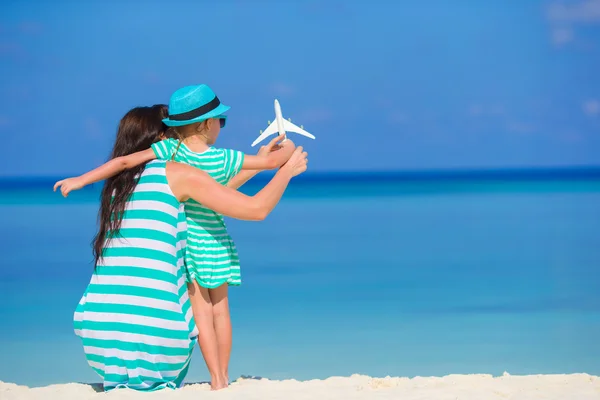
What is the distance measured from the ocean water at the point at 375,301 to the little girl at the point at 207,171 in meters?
1.33

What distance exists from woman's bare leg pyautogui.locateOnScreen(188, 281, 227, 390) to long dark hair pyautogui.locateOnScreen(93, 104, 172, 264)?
488mm

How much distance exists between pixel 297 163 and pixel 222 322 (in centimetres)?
78

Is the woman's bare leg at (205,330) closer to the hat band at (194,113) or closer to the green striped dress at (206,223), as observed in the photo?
the green striped dress at (206,223)

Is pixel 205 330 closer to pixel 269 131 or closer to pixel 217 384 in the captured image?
pixel 217 384

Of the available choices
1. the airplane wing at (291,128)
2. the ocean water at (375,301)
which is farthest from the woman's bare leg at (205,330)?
the ocean water at (375,301)

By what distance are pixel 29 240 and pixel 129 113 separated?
1057cm

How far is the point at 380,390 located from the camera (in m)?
3.71

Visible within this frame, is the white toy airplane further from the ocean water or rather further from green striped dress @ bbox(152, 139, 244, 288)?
the ocean water

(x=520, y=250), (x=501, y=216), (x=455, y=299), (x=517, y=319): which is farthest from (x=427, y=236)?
(x=517, y=319)

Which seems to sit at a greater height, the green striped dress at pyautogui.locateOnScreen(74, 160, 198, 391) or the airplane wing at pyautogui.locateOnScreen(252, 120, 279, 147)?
the airplane wing at pyautogui.locateOnScreen(252, 120, 279, 147)

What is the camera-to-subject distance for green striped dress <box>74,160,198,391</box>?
A: 134 inches

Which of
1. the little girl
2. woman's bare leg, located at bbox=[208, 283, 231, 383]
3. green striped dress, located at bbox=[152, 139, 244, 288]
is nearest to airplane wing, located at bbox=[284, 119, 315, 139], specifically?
the little girl

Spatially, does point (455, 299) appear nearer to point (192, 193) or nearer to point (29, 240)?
point (192, 193)

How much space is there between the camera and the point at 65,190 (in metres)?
3.29
